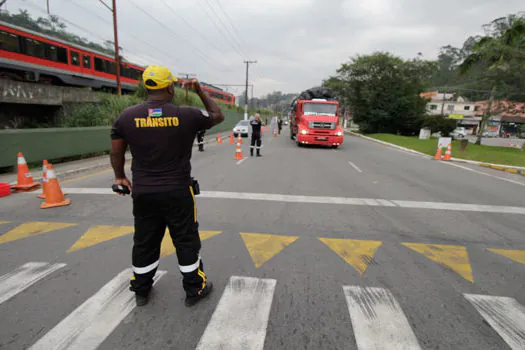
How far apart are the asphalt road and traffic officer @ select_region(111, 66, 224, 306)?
0.41m

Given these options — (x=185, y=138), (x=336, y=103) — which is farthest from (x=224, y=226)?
(x=336, y=103)

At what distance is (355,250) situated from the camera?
145 inches

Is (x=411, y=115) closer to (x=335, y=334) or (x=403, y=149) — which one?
(x=403, y=149)

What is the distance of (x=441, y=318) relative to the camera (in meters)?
2.42

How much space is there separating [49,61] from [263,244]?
1813 centimetres

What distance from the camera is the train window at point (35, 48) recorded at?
14.5 metres

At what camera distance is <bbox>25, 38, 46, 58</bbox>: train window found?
1448cm

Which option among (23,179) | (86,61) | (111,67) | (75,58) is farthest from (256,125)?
(111,67)

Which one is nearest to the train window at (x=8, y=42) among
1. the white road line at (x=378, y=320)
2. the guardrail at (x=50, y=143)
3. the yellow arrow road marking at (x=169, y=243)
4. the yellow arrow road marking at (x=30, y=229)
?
the guardrail at (x=50, y=143)

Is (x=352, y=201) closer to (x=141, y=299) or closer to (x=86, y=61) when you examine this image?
(x=141, y=299)

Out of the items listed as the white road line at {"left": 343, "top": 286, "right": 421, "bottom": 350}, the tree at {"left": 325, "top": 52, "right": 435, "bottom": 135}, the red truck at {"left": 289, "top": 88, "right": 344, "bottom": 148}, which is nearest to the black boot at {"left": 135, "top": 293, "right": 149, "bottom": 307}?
the white road line at {"left": 343, "top": 286, "right": 421, "bottom": 350}

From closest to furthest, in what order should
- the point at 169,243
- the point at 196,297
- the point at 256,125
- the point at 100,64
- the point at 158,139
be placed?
the point at 158,139, the point at 196,297, the point at 169,243, the point at 256,125, the point at 100,64

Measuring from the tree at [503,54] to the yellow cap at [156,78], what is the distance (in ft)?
79.3

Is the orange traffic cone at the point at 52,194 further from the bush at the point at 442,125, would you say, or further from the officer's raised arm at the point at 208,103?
the bush at the point at 442,125
